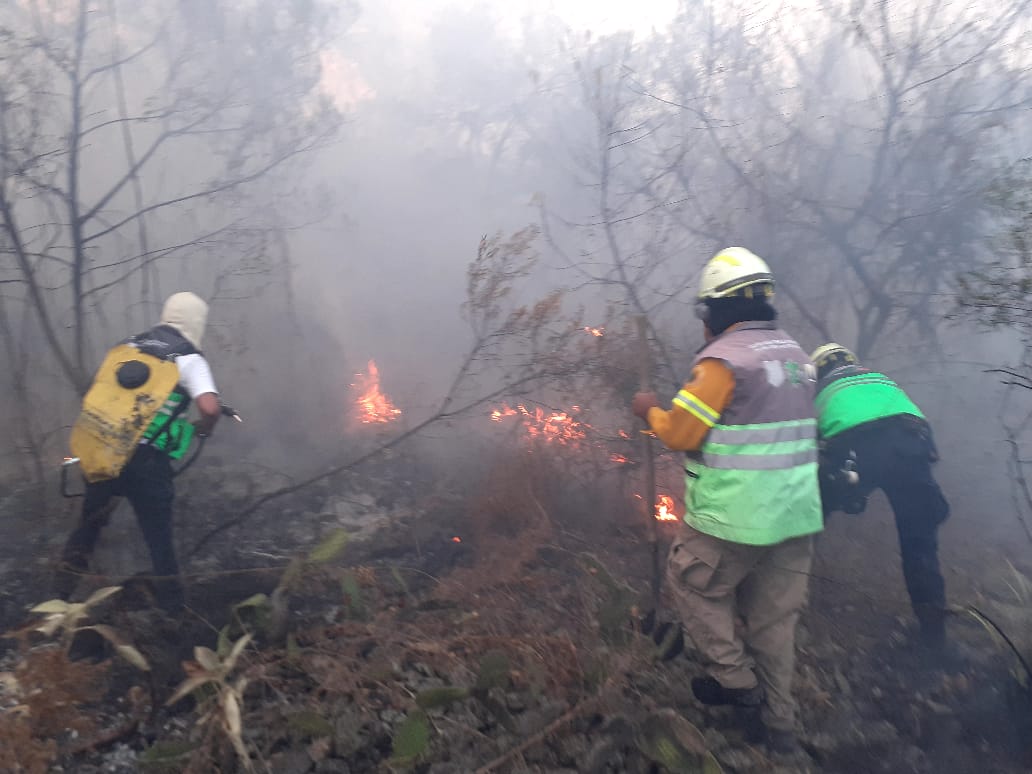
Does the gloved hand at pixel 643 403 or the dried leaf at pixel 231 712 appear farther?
the gloved hand at pixel 643 403

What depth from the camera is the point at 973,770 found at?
9.77 ft

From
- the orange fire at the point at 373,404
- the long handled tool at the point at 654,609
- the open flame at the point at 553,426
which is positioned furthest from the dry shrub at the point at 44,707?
the orange fire at the point at 373,404

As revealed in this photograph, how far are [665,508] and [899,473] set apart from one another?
1.68m

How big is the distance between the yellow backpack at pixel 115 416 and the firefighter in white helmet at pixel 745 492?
2.46 m

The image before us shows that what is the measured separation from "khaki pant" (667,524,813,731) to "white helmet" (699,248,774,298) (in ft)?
3.52

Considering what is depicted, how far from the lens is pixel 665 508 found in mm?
5000

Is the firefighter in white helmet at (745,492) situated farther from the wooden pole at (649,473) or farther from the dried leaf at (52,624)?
the dried leaf at (52,624)

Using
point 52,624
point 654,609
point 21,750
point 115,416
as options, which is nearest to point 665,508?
point 654,609

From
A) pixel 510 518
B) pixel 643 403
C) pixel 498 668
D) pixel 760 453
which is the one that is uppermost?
pixel 643 403

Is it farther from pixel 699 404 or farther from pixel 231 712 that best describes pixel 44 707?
pixel 699 404

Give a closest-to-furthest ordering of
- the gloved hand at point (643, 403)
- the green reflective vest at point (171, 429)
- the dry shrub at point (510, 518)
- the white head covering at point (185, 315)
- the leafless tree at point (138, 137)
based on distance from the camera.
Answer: the gloved hand at point (643, 403)
the green reflective vest at point (171, 429)
the white head covering at point (185, 315)
the dry shrub at point (510, 518)
the leafless tree at point (138, 137)

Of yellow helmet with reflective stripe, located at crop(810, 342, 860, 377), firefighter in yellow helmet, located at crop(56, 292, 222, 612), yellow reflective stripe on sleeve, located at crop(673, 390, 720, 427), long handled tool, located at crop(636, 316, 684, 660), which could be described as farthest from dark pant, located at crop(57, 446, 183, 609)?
yellow helmet with reflective stripe, located at crop(810, 342, 860, 377)

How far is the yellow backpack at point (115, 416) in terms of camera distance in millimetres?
3439

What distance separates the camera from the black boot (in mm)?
2990
